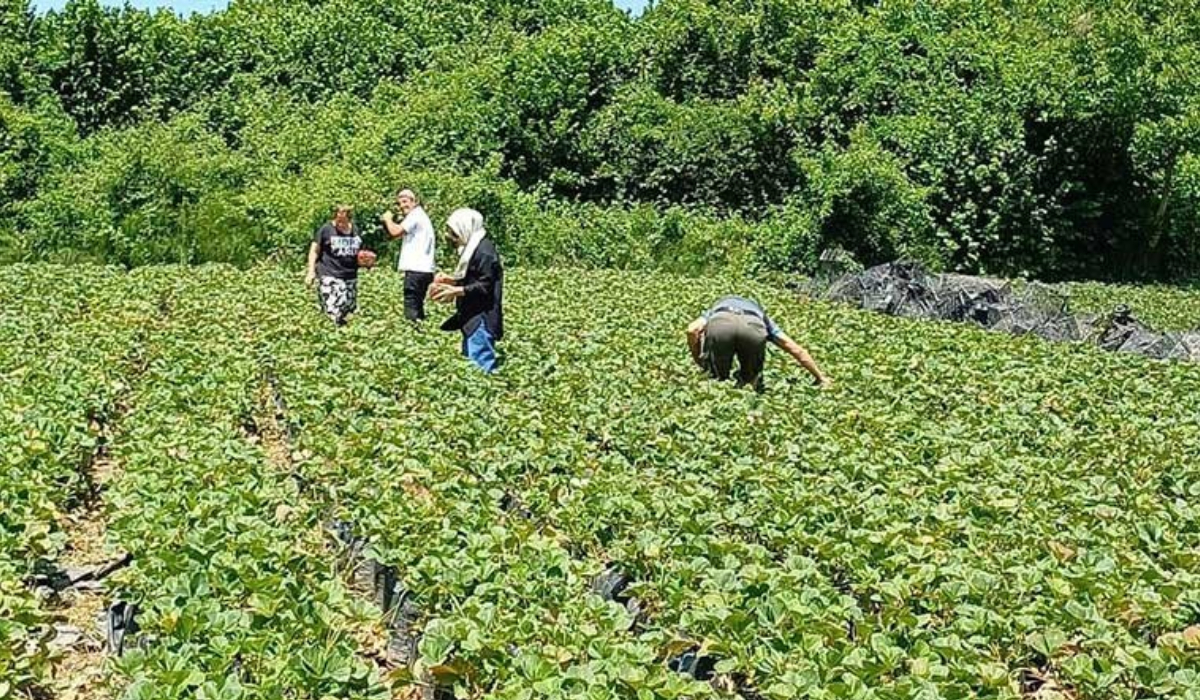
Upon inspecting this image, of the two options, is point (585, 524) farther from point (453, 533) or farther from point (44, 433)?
point (44, 433)

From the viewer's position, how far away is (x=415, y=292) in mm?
10797

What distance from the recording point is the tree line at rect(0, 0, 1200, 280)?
22766 mm

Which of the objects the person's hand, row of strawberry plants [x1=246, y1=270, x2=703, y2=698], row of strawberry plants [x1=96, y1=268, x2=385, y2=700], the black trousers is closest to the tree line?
the black trousers

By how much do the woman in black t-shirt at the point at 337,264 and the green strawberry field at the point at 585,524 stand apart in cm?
152

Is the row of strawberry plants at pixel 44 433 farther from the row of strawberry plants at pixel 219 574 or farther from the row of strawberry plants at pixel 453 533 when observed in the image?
the row of strawberry plants at pixel 453 533

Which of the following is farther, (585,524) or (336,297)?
(336,297)

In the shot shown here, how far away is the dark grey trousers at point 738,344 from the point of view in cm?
824

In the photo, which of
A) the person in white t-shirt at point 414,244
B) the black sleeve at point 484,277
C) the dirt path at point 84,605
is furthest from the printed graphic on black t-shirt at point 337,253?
the dirt path at point 84,605

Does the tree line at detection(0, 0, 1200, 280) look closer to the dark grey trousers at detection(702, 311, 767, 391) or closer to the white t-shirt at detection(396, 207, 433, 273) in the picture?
the white t-shirt at detection(396, 207, 433, 273)

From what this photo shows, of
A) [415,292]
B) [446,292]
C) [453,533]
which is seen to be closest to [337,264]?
[415,292]

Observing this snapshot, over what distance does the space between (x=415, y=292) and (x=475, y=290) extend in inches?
72.0

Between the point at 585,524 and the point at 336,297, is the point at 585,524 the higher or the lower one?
the higher one

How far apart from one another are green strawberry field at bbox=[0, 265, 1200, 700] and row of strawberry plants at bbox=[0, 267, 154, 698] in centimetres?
2

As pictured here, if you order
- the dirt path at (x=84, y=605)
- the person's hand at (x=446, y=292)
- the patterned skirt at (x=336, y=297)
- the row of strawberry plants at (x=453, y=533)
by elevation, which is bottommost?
the dirt path at (x=84, y=605)
